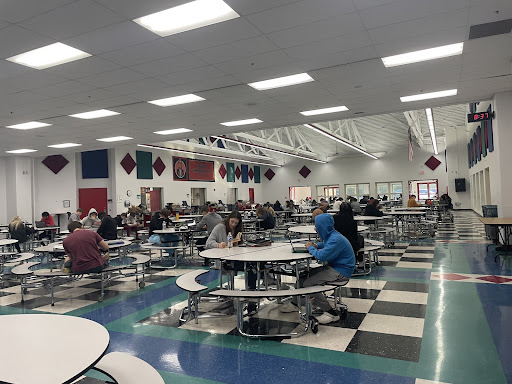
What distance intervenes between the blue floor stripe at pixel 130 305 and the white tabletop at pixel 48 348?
2349mm

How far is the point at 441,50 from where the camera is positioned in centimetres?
527

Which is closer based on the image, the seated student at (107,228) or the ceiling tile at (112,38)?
the ceiling tile at (112,38)

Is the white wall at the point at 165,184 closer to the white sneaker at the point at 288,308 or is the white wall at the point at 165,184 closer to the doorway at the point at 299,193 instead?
the doorway at the point at 299,193

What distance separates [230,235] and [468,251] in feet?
17.2

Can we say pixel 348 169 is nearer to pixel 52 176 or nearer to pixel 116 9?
pixel 52 176

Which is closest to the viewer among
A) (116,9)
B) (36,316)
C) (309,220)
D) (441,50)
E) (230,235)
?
(36,316)

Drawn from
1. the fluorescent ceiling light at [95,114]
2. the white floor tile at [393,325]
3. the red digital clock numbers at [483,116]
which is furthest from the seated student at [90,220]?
the red digital clock numbers at [483,116]

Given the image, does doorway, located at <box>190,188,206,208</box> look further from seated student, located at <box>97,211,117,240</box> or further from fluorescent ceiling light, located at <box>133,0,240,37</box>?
fluorescent ceiling light, located at <box>133,0,240,37</box>

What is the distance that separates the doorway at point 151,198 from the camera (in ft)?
59.1

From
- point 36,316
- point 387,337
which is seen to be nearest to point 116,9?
point 36,316

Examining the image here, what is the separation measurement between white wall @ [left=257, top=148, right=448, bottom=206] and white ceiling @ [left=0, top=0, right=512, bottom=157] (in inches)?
681

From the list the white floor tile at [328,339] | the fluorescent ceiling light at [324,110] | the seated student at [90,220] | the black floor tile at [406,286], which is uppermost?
the fluorescent ceiling light at [324,110]

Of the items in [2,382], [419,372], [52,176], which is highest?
[52,176]

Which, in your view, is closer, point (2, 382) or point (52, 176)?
point (2, 382)
